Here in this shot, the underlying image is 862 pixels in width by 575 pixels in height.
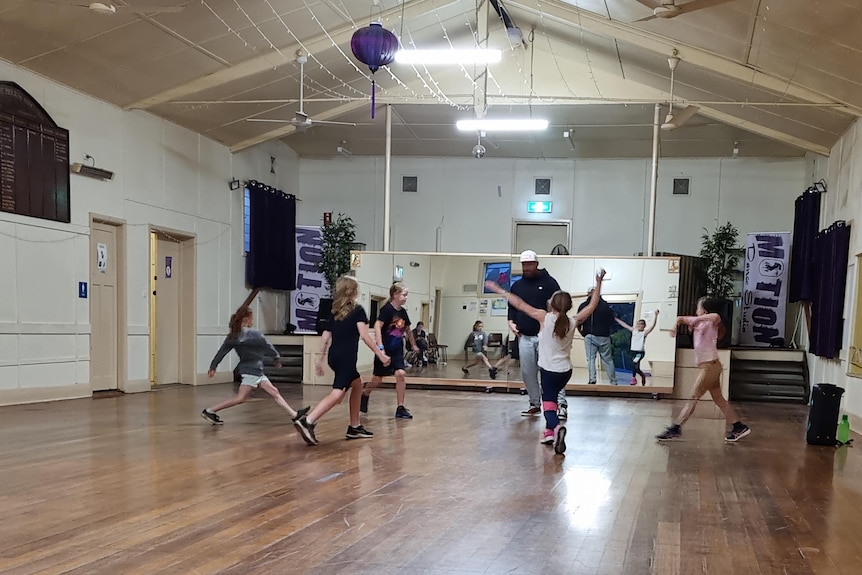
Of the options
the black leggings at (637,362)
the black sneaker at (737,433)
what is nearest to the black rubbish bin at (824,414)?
the black sneaker at (737,433)

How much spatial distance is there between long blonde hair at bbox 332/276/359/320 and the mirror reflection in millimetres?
4781

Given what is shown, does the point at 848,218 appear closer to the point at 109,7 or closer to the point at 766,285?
the point at 766,285

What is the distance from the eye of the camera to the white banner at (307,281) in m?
12.7

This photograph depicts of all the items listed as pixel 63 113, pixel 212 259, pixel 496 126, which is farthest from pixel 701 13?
pixel 212 259

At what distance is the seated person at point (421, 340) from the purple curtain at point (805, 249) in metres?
5.37

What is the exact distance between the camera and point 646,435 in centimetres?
643

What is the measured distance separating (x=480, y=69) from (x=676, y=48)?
3273mm

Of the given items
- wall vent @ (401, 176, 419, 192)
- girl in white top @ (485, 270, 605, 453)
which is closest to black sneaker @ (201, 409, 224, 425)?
girl in white top @ (485, 270, 605, 453)

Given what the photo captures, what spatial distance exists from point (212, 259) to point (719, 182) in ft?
28.5

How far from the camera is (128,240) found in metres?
9.15

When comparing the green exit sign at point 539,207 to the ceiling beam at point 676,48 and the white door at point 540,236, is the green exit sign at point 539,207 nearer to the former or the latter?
the white door at point 540,236

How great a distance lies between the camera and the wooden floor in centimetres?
281

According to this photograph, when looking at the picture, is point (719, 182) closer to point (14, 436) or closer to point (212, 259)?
point (212, 259)

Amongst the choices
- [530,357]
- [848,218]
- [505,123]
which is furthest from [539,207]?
[530,357]
